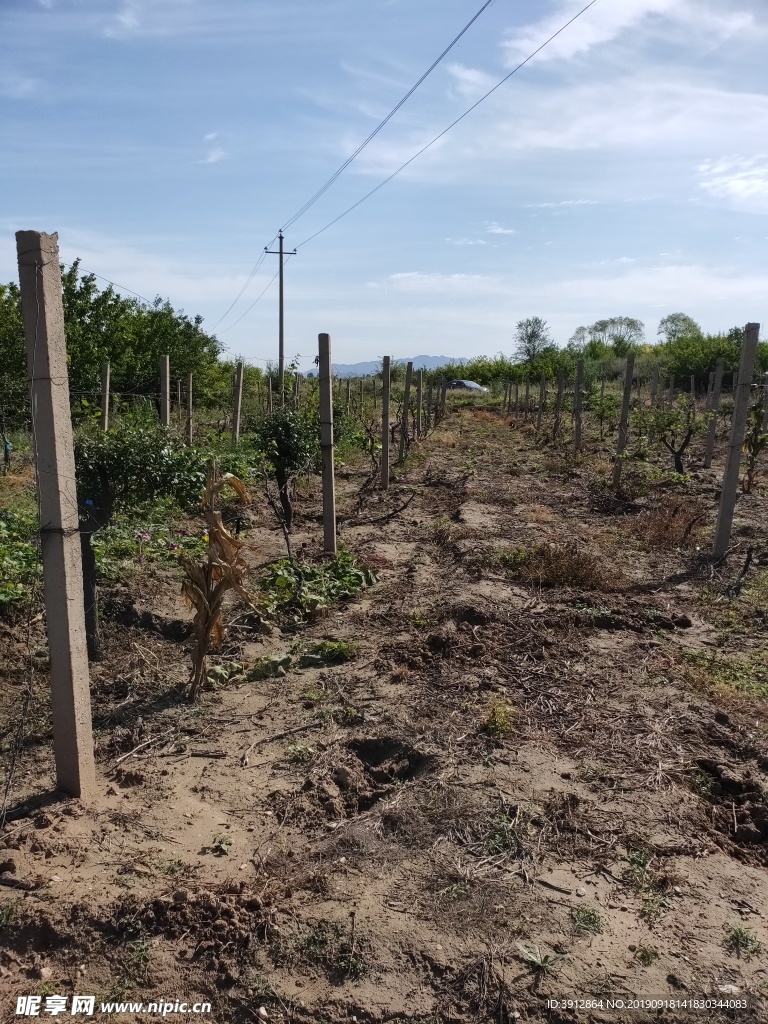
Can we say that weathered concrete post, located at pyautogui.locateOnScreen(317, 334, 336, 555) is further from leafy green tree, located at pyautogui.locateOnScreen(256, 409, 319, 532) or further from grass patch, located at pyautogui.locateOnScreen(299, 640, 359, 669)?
grass patch, located at pyautogui.locateOnScreen(299, 640, 359, 669)

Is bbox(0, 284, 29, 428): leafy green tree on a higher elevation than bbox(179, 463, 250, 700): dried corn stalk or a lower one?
higher

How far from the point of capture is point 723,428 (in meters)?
22.0

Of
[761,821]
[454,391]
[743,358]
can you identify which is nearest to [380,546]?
[743,358]

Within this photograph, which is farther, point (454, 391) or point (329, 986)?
point (454, 391)

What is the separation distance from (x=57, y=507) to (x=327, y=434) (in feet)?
15.1

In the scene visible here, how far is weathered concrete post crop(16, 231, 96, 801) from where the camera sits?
11.0 feet

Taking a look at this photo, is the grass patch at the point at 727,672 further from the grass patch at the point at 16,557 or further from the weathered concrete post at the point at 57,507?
the grass patch at the point at 16,557

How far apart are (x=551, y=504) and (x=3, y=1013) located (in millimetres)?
10234

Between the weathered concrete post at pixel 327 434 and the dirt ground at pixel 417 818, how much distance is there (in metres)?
1.36

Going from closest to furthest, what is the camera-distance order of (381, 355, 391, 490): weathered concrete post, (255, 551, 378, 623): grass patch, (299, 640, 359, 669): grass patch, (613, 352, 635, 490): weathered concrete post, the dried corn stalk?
the dried corn stalk → (299, 640, 359, 669): grass patch → (255, 551, 378, 623): grass patch → (381, 355, 391, 490): weathered concrete post → (613, 352, 635, 490): weathered concrete post

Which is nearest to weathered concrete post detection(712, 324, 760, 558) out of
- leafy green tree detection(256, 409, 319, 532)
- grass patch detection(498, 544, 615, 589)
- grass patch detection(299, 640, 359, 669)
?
grass patch detection(498, 544, 615, 589)

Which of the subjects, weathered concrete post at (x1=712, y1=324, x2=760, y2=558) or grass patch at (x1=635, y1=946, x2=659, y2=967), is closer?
grass patch at (x1=635, y1=946, x2=659, y2=967)

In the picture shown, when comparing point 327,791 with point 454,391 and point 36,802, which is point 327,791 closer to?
point 36,802

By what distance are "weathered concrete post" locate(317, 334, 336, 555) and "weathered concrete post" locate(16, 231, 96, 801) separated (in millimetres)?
4293
